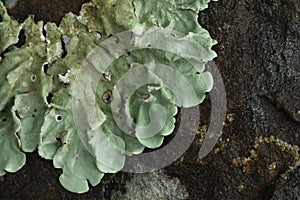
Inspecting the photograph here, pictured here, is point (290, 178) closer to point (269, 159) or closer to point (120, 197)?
point (269, 159)

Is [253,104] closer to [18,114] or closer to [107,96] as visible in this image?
[107,96]

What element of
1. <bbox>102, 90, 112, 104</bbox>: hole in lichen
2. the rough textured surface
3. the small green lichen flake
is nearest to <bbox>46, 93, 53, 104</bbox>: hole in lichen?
the small green lichen flake

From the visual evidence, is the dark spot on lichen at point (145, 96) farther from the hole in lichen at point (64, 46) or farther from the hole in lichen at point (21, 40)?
the hole in lichen at point (21, 40)

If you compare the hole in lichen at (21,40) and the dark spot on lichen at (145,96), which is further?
the hole in lichen at (21,40)

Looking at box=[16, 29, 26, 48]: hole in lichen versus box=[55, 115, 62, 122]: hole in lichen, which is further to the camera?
box=[16, 29, 26, 48]: hole in lichen

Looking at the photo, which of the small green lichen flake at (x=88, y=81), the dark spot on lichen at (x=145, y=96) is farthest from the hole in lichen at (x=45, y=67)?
the dark spot on lichen at (x=145, y=96)

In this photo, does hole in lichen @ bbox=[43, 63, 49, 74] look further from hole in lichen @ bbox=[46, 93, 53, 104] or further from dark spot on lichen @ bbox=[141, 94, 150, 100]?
dark spot on lichen @ bbox=[141, 94, 150, 100]

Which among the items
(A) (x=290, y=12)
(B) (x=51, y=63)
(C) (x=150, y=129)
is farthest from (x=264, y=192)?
(B) (x=51, y=63)
